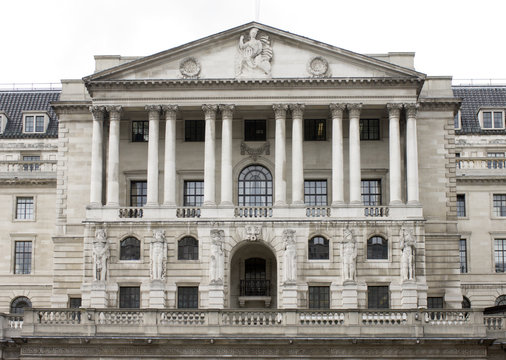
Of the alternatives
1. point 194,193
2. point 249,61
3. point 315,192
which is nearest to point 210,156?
point 194,193

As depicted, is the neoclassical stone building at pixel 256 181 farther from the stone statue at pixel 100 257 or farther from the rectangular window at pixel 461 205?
the rectangular window at pixel 461 205

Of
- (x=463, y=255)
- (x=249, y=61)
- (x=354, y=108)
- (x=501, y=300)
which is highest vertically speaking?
(x=249, y=61)

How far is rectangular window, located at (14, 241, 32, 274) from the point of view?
85750mm

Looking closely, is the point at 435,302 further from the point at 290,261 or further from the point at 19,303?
the point at 19,303

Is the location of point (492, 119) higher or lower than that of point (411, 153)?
higher

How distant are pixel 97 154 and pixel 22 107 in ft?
97.0

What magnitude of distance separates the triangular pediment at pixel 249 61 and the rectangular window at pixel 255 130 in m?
4.04

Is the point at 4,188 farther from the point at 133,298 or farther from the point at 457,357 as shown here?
the point at 457,357

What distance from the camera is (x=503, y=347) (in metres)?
61.2

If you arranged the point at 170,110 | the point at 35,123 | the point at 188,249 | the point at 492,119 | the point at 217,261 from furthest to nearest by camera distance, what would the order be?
the point at 492,119
the point at 35,123
the point at 170,110
the point at 188,249
the point at 217,261

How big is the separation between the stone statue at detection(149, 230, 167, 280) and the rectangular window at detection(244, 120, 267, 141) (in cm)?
1058

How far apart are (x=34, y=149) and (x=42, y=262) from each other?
626 inches

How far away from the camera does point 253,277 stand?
73.8 m

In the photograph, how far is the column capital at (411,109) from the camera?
2852 inches
